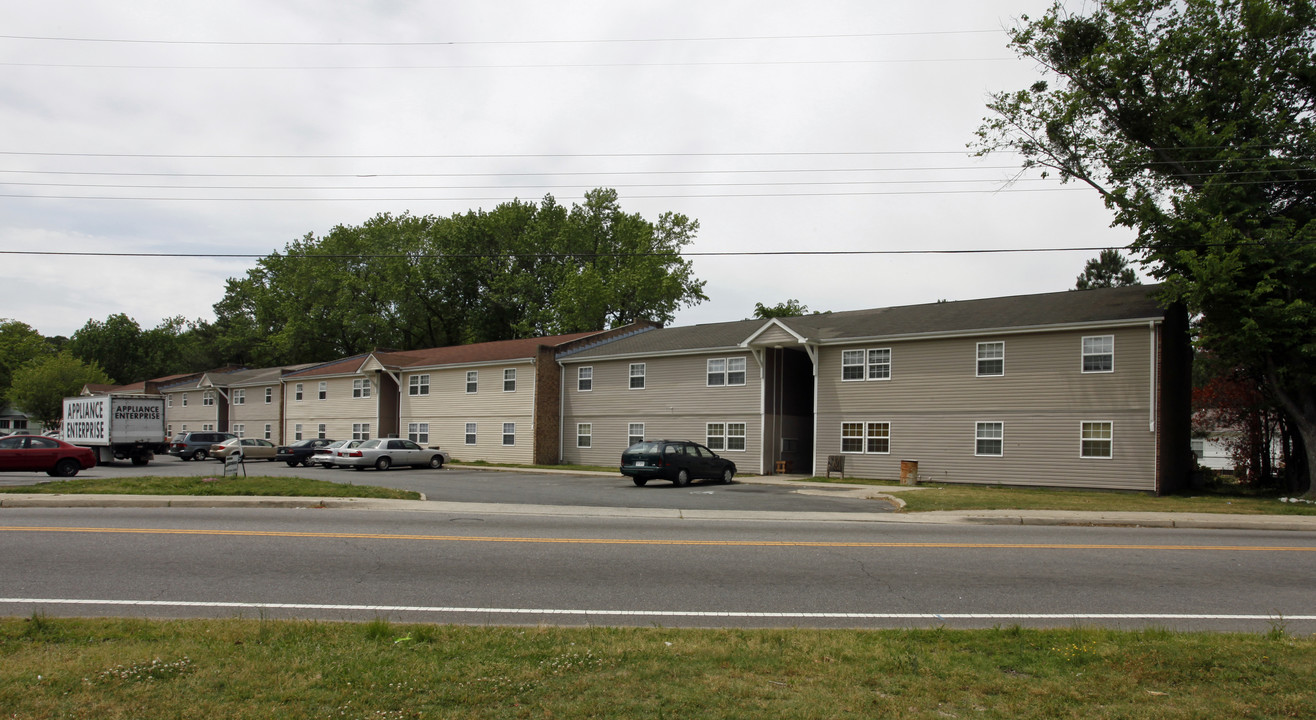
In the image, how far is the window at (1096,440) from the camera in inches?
1022

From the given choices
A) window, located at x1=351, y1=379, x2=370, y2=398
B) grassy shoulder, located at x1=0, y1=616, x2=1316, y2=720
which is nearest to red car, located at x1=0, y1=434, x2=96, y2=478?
window, located at x1=351, y1=379, x2=370, y2=398

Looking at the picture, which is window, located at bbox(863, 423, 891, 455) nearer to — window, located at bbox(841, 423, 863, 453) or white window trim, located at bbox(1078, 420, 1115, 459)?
window, located at bbox(841, 423, 863, 453)

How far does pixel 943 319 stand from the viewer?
102 ft

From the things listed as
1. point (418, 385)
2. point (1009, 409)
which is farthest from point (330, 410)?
point (1009, 409)

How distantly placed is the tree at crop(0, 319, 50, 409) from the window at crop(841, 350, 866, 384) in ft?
319

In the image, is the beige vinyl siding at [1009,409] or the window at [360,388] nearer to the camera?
the beige vinyl siding at [1009,409]

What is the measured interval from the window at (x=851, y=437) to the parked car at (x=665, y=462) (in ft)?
20.2

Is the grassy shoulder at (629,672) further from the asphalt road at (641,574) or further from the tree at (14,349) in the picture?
the tree at (14,349)

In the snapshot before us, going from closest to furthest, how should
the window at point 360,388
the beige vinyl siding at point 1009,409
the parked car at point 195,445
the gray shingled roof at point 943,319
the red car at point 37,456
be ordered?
the beige vinyl siding at point 1009,409
the gray shingled roof at point 943,319
the red car at point 37,456
the parked car at point 195,445
the window at point 360,388

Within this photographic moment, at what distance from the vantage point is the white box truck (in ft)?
124

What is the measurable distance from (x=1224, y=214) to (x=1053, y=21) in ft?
30.1

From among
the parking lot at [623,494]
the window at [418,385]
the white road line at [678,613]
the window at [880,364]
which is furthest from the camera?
the window at [418,385]

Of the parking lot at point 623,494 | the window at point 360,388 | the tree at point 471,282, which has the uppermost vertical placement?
the tree at point 471,282

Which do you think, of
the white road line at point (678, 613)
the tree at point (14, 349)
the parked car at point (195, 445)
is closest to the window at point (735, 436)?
the white road line at point (678, 613)
